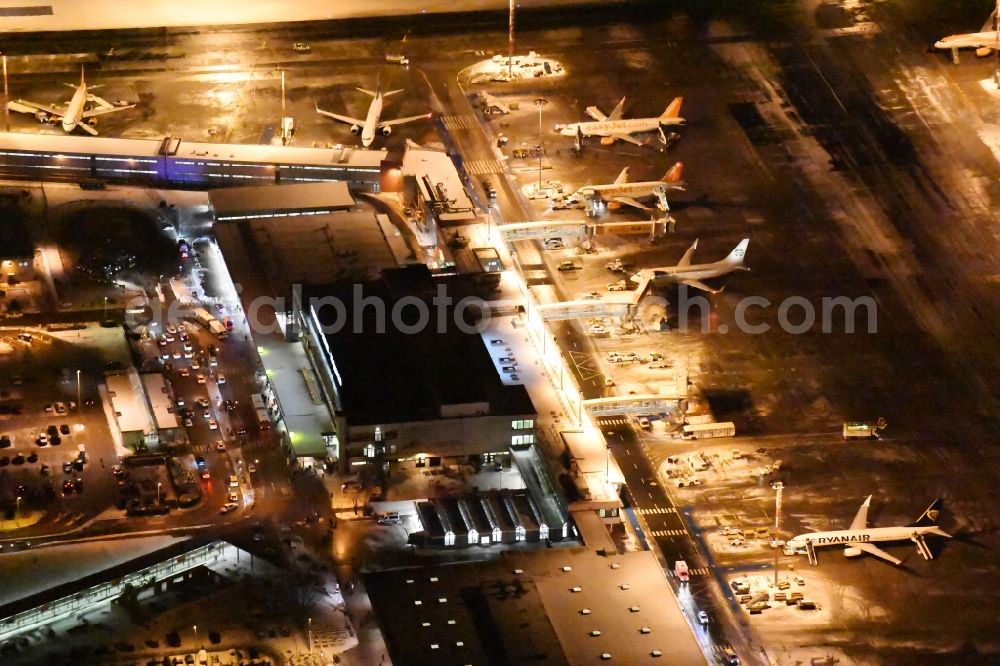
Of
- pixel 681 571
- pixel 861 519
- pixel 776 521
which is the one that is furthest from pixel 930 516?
pixel 681 571

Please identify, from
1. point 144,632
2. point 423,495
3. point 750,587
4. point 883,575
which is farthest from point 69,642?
point 883,575

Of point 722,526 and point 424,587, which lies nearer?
point 424,587

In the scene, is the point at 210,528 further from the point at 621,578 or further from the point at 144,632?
the point at 621,578

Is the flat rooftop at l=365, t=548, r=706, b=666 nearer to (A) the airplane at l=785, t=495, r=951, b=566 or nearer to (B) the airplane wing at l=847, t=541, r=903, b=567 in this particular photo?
(A) the airplane at l=785, t=495, r=951, b=566

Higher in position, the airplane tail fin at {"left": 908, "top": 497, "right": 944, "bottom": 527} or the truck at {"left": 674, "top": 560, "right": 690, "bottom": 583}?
the airplane tail fin at {"left": 908, "top": 497, "right": 944, "bottom": 527}

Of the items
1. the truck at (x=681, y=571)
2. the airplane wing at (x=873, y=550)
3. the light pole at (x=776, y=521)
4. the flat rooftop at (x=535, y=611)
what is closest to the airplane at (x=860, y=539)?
the airplane wing at (x=873, y=550)

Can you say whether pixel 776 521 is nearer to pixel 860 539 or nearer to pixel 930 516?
pixel 860 539

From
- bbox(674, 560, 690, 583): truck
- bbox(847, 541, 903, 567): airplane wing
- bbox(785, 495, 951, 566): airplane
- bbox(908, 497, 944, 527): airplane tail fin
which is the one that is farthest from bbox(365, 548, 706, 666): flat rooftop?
bbox(908, 497, 944, 527): airplane tail fin
